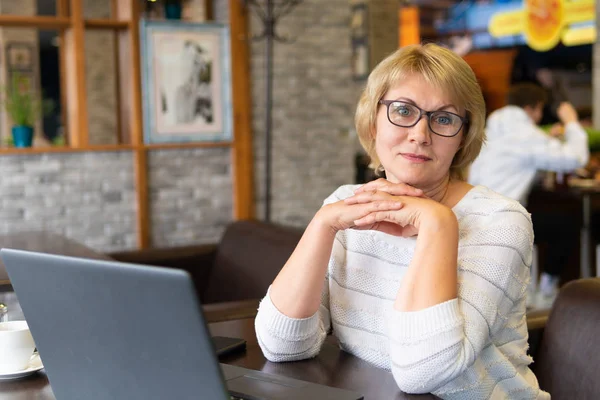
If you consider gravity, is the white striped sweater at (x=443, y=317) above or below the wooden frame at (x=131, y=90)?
below

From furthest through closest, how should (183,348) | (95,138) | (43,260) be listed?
(95,138) < (43,260) < (183,348)

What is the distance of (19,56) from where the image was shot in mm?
8969

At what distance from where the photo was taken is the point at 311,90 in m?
4.98

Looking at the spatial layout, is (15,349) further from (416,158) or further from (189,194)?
(189,194)

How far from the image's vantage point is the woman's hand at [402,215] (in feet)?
5.13

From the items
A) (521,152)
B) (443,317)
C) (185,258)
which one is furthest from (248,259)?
(521,152)

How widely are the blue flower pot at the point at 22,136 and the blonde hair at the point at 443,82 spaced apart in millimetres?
2912

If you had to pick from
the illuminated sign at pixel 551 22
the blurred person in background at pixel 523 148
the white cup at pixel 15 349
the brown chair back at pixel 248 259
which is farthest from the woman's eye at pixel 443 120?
the illuminated sign at pixel 551 22

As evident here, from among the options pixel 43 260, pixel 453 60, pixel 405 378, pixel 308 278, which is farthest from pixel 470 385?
pixel 43 260

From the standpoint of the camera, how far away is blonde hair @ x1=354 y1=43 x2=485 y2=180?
67.3 inches

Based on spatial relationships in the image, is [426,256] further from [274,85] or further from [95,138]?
[95,138]

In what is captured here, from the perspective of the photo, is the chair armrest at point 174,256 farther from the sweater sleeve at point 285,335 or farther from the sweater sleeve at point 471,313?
the sweater sleeve at point 471,313

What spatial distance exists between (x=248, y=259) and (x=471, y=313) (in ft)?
6.95

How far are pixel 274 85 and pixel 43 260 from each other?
12.4 feet
